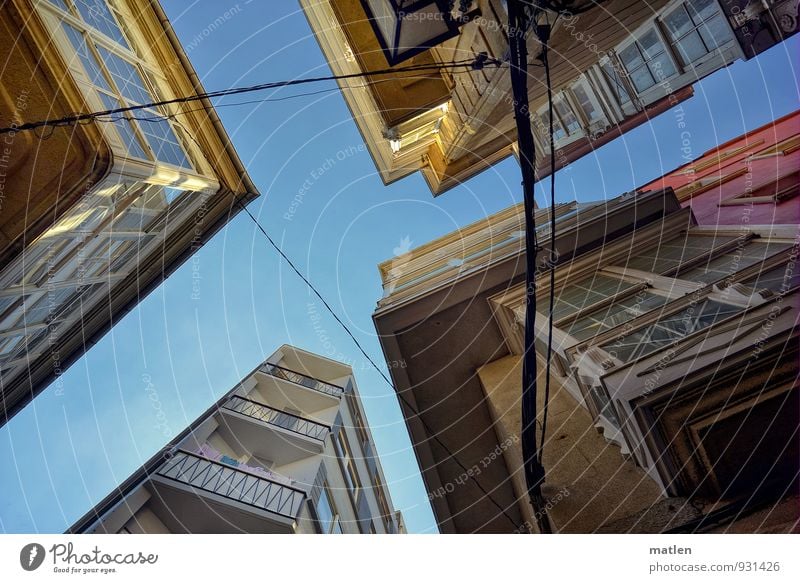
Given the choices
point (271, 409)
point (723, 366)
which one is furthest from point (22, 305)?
point (723, 366)

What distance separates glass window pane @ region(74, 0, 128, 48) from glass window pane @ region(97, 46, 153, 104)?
0.71 meters

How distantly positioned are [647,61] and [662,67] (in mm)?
367

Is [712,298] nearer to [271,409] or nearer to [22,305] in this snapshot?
[271,409]

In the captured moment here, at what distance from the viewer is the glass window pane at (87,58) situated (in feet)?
33.5

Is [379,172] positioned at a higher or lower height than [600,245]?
higher

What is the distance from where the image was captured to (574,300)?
8695 millimetres

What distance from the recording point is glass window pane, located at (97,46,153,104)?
12102 mm

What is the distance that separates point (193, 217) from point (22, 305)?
18.3 feet

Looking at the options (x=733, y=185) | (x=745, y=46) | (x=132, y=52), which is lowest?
(x=733, y=185)

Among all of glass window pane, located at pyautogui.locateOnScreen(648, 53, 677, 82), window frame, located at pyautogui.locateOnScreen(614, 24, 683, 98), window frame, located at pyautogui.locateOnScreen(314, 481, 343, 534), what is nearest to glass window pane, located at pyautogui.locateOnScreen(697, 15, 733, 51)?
window frame, located at pyautogui.locateOnScreen(614, 24, 683, 98)

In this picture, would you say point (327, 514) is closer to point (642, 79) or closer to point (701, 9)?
point (642, 79)

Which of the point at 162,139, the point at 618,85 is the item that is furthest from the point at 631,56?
the point at 162,139

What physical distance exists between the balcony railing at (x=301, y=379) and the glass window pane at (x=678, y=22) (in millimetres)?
14543

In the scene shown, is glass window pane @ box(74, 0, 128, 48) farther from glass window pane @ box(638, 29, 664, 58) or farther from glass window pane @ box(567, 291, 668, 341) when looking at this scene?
glass window pane @ box(567, 291, 668, 341)
